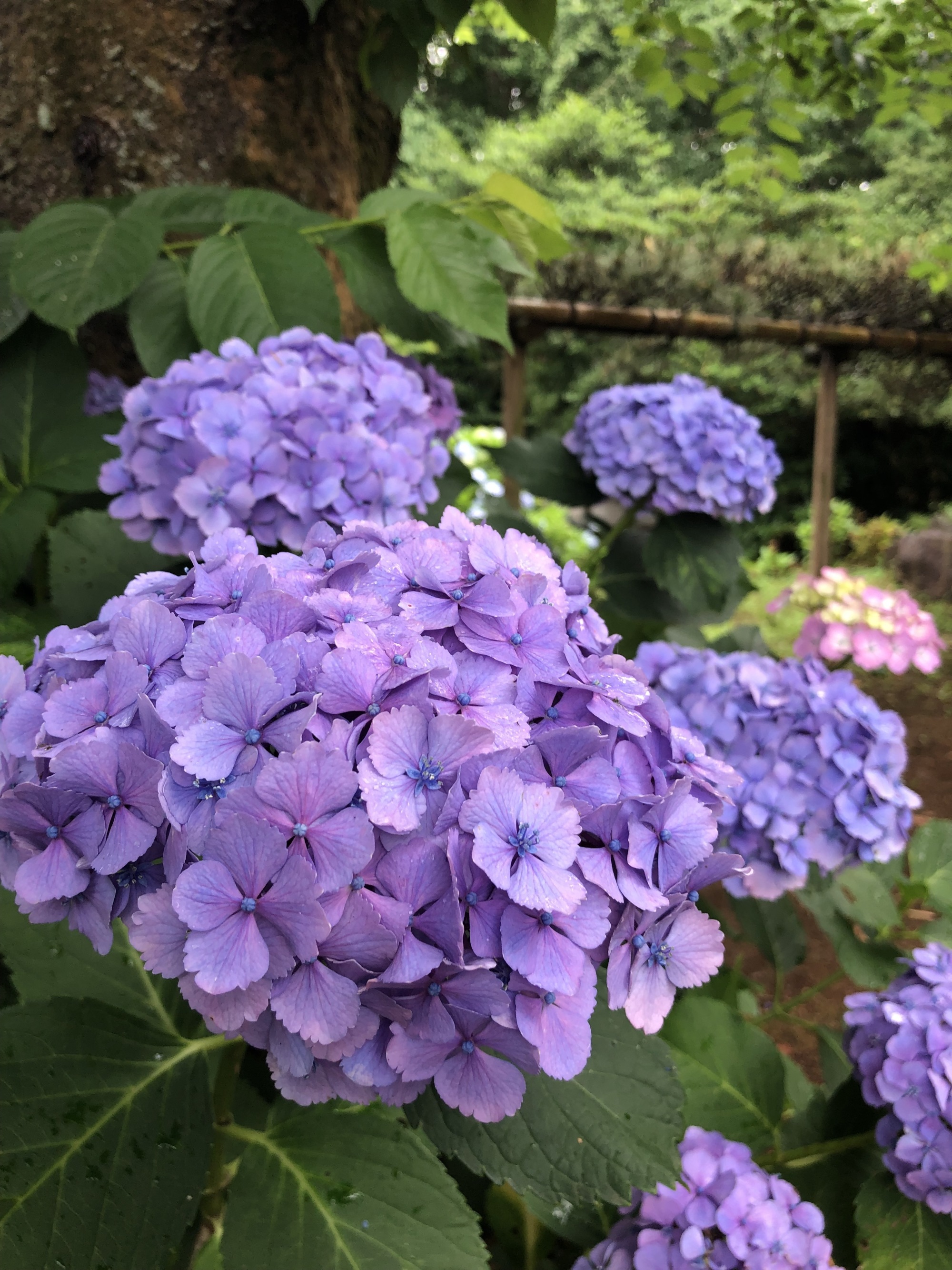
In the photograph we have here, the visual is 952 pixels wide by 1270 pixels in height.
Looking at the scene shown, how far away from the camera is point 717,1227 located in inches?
35.2

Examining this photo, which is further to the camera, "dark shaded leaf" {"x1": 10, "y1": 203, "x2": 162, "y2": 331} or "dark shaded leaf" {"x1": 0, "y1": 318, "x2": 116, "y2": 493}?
"dark shaded leaf" {"x1": 0, "y1": 318, "x2": 116, "y2": 493}

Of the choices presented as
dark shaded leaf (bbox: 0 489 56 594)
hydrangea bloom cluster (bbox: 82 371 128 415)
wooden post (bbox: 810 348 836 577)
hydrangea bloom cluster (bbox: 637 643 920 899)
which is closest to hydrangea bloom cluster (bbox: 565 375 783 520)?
hydrangea bloom cluster (bbox: 637 643 920 899)

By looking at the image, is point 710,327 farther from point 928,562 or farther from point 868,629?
point 928,562

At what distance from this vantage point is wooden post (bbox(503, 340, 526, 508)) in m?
3.35

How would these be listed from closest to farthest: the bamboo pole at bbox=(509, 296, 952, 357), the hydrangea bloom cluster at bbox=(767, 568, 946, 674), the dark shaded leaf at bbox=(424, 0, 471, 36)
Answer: the dark shaded leaf at bbox=(424, 0, 471, 36)
the hydrangea bloom cluster at bbox=(767, 568, 946, 674)
the bamboo pole at bbox=(509, 296, 952, 357)

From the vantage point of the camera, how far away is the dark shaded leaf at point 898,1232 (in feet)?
3.12

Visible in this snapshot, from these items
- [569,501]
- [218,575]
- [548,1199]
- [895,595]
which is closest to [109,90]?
[569,501]

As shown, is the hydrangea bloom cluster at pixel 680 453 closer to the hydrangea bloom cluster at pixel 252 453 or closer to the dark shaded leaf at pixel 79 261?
the hydrangea bloom cluster at pixel 252 453

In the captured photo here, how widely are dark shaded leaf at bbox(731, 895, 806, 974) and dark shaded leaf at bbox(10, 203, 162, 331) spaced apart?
54.1 inches

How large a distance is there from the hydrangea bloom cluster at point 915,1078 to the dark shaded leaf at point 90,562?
108 cm

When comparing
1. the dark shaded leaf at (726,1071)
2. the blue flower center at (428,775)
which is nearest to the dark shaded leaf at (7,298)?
the blue flower center at (428,775)

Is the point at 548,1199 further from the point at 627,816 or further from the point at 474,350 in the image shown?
the point at 474,350

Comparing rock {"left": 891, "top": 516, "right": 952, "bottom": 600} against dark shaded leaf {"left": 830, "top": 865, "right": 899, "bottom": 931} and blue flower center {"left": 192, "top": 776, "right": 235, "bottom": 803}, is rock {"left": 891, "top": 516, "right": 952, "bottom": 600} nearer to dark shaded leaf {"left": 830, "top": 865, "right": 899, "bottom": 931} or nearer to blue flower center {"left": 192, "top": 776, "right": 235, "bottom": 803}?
dark shaded leaf {"left": 830, "top": 865, "right": 899, "bottom": 931}

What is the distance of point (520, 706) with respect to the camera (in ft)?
1.78
